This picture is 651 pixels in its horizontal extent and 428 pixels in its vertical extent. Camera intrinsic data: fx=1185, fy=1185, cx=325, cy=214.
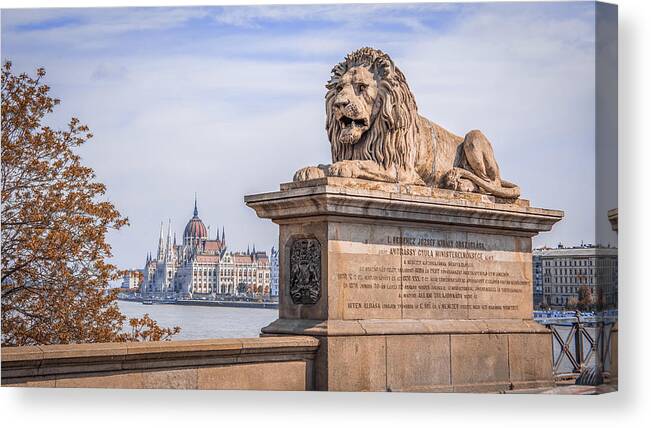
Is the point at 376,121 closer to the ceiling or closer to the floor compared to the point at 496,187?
closer to the ceiling

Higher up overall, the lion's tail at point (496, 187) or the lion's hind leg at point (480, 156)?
the lion's hind leg at point (480, 156)

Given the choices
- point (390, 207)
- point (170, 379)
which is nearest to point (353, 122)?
point (390, 207)

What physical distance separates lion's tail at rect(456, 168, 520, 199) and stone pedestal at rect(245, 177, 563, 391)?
0.44ft

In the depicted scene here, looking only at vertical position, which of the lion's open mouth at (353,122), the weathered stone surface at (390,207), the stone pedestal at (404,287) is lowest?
the stone pedestal at (404,287)

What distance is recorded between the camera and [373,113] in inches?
507

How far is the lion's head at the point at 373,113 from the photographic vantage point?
1277cm

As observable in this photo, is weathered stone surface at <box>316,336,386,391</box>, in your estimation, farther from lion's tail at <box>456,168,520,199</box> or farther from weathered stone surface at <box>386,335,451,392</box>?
lion's tail at <box>456,168,520,199</box>

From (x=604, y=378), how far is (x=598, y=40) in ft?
11.9

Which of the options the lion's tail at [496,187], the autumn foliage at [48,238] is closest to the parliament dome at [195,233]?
the autumn foliage at [48,238]

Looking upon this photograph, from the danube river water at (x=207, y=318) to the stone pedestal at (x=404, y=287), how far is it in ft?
70.1

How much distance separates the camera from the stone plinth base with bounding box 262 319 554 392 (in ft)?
38.8

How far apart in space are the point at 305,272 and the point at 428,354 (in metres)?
1.60

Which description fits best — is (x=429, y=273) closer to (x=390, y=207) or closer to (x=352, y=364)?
(x=390, y=207)

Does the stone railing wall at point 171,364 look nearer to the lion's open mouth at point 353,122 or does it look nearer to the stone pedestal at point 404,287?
the stone pedestal at point 404,287
